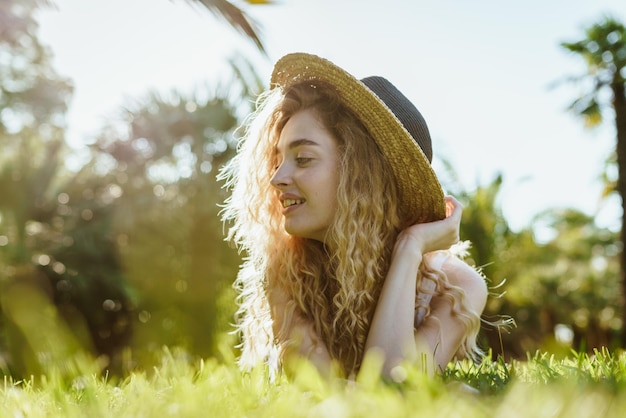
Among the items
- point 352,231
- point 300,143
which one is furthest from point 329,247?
point 300,143

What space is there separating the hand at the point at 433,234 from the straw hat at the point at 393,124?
2.8 inches

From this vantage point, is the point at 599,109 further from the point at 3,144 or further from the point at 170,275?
the point at 3,144

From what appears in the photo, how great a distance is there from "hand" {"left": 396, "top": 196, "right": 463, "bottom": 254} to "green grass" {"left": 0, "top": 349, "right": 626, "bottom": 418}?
990 millimetres

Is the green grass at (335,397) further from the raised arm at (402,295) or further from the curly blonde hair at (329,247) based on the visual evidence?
the curly blonde hair at (329,247)

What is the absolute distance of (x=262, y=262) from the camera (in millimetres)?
3213

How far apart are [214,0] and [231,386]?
3691 millimetres

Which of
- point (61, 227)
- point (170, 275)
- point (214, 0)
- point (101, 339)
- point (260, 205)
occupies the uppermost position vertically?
point (214, 0)

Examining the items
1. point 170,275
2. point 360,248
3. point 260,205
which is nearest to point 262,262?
point 260,205

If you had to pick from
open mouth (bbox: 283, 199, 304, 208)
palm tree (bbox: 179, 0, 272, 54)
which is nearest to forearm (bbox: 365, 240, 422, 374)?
open mouth (bbox: 283, 199, 304, 208)

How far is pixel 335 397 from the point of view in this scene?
4.25 feet

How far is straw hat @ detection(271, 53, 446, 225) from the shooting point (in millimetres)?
2807

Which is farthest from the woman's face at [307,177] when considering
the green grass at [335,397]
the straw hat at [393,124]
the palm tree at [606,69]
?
the palm tree at [606,69]

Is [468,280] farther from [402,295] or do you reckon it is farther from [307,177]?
[307,177]

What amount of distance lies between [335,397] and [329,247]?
5.79ft
